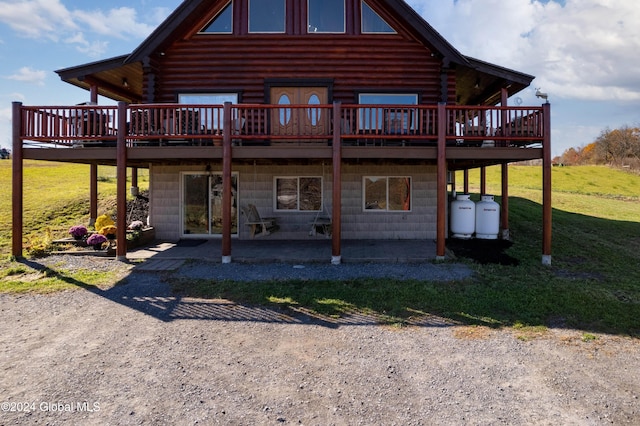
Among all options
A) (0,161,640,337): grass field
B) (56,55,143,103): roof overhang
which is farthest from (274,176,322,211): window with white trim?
(56,55,143,103): roof overhang

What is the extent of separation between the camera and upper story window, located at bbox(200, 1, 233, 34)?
1162 cm

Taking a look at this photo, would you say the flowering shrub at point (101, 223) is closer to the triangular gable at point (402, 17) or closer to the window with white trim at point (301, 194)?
the triangular gable at point (402, 17)

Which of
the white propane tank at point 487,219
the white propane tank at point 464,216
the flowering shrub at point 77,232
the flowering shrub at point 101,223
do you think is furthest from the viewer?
the white propane tank at point 464,216

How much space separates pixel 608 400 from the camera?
3.55 metres

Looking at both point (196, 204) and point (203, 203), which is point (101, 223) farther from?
point (203, 203)

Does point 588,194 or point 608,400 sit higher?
point 588,194

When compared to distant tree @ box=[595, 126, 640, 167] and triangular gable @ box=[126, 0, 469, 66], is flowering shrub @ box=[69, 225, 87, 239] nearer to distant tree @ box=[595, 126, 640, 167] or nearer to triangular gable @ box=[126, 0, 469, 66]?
triangular gable @ box=[126, 0, 469, 66]

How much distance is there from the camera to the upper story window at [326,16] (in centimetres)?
1157

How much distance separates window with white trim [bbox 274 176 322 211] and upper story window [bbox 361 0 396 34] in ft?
15.1

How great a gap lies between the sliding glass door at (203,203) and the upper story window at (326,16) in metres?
5.05

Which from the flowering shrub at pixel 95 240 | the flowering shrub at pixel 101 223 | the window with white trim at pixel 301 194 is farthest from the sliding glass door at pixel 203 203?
the flowering shrub at pixel 95 240

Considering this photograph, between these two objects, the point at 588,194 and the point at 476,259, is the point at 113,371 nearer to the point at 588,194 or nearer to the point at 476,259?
the point at 476,259

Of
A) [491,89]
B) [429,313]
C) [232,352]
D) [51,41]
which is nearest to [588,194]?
[491,89]

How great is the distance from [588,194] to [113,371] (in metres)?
32.9
